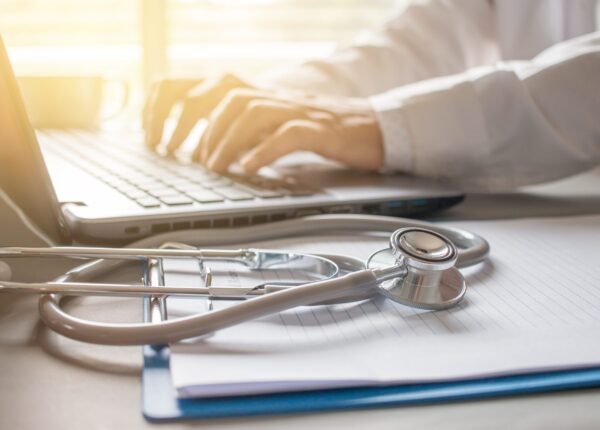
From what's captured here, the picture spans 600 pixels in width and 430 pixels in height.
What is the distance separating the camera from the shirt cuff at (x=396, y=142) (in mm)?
603

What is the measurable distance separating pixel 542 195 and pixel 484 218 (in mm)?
133

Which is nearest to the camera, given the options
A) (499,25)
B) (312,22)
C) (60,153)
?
(60,153)

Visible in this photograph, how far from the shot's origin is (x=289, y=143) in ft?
1.87

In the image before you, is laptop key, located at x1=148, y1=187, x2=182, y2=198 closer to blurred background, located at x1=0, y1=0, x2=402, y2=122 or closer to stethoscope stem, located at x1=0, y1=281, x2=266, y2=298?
stethoscope stem, located at x1=0, y1=281, x2=266, y2=298

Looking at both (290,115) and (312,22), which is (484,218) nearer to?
(290,115)

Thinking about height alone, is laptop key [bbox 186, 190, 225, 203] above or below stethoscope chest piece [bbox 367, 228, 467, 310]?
below

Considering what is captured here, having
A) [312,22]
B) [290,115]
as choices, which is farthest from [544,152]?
[312,22]

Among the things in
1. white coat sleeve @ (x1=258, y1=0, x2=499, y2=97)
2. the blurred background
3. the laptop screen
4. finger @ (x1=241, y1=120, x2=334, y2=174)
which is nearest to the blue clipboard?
the laptop screen

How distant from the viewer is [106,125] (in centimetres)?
102

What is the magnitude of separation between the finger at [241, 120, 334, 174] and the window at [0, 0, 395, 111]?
2.56ft

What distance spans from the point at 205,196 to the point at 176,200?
0.08ft

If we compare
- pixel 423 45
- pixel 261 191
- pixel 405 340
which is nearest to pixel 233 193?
pixel 261 191

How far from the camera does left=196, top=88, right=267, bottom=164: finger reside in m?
0.61

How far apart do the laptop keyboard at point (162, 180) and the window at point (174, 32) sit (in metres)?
0.68
